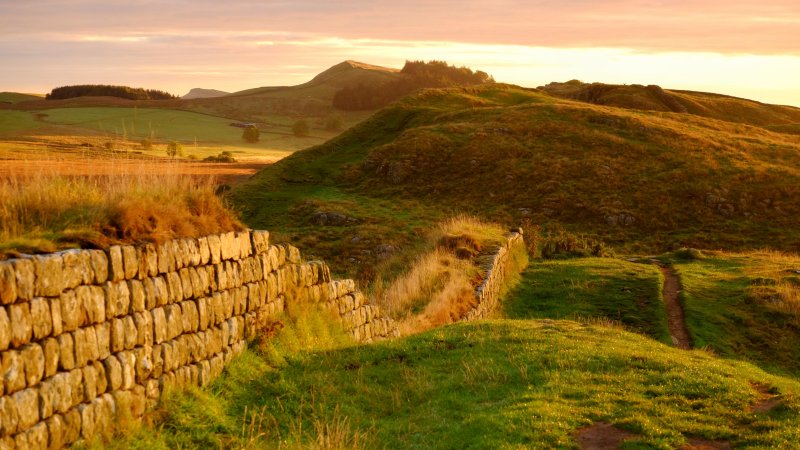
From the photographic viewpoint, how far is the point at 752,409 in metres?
13.5

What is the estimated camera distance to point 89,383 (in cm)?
998

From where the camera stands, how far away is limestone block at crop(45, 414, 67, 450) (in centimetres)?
917

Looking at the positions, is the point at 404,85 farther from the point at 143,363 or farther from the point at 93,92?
the point at 143,363

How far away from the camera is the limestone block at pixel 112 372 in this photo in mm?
10398

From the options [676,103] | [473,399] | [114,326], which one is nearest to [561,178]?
[676,103]

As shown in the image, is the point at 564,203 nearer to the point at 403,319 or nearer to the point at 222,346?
the point at 403,319

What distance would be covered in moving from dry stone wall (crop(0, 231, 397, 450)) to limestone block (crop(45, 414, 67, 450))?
0.01m

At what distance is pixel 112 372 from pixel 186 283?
240 centimetres

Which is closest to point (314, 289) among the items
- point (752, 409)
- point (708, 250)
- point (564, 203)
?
point (752, 409)

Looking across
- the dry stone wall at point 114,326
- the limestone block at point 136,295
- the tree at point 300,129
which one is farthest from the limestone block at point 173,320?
the tree at point 300,129

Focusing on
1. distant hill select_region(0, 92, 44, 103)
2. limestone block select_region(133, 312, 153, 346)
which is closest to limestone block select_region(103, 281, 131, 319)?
limestone block select_region(133, 312, 153, 346)

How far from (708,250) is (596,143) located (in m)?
19.0

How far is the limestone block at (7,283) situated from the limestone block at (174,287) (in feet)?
10.8

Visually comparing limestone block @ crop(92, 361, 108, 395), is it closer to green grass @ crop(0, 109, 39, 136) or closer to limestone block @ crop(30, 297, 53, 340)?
limestone block @ crop(30, 297, 53, 340)
